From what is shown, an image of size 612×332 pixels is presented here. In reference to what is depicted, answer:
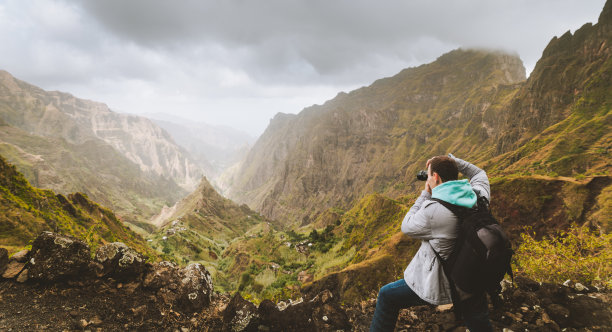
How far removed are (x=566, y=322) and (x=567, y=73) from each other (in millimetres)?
88119

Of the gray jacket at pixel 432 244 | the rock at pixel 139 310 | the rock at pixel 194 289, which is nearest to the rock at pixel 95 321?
the rock at pixel 139 310

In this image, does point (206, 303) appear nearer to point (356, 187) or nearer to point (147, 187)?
point (356, 187)

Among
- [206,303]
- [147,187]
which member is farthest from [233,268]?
[147,187]

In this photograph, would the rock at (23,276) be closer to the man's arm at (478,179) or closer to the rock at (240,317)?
the rock at (240,317)

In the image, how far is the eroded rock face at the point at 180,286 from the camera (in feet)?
17.9

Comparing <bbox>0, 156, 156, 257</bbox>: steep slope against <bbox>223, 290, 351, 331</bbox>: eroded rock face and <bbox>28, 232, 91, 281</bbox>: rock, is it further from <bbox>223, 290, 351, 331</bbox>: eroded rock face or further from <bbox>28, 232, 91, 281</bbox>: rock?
<bbox>223, 290, 351, 331</bbox>: eroded rock face

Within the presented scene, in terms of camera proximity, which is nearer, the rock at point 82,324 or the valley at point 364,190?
the rock at point 82,324

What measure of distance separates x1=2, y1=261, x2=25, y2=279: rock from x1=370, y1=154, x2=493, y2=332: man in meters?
7.22

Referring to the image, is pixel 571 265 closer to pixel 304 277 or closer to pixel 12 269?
pixel 12 269

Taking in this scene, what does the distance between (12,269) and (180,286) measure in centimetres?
324

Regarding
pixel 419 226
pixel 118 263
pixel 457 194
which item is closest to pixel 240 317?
pixel 118 263

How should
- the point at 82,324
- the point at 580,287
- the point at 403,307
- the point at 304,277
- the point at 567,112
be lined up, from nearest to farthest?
the point at 403,307, the point at 82,324, the point at 580,287, the point at 304,277, the point at 567,112

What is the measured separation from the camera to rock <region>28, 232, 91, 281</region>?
4930 mm

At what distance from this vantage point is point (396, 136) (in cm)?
13362
